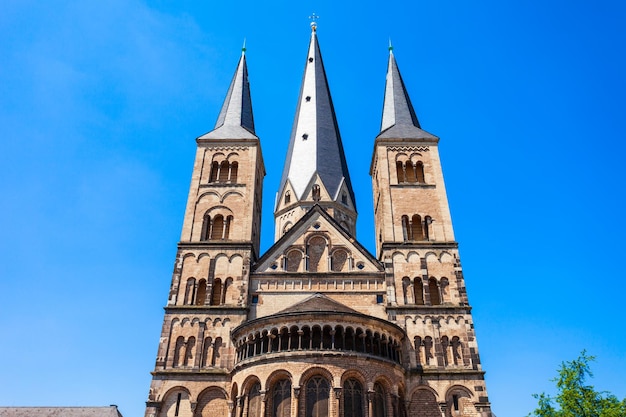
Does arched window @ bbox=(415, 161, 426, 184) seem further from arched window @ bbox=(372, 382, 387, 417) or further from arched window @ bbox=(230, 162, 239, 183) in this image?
arched window @ bbox=(372, 382, 387, 417)

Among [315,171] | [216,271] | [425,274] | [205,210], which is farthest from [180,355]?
[315,171]

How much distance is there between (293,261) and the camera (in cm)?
2870

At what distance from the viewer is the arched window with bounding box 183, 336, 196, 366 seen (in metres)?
25.3

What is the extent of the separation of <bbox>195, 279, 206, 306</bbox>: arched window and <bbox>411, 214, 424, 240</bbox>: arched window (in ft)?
39.7

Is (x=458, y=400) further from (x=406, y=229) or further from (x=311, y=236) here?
(x=311, y=236)

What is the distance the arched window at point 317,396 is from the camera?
2120 cm

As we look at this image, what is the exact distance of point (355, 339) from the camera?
75.6 feet

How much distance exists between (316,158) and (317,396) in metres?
21.4

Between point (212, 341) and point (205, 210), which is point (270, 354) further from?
point (205, 210)

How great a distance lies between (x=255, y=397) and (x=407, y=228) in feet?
42.7

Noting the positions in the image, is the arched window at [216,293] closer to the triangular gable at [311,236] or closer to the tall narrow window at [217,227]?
the triangular gable at [311,236]

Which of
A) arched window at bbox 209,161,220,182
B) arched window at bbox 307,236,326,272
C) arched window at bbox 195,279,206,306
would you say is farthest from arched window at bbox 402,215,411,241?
arched window at bbox 209,161,220,182

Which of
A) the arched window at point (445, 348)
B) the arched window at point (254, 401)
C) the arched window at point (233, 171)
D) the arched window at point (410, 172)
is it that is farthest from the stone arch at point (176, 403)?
the arched window at point (410, 172)

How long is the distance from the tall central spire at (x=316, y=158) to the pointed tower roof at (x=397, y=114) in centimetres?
582
